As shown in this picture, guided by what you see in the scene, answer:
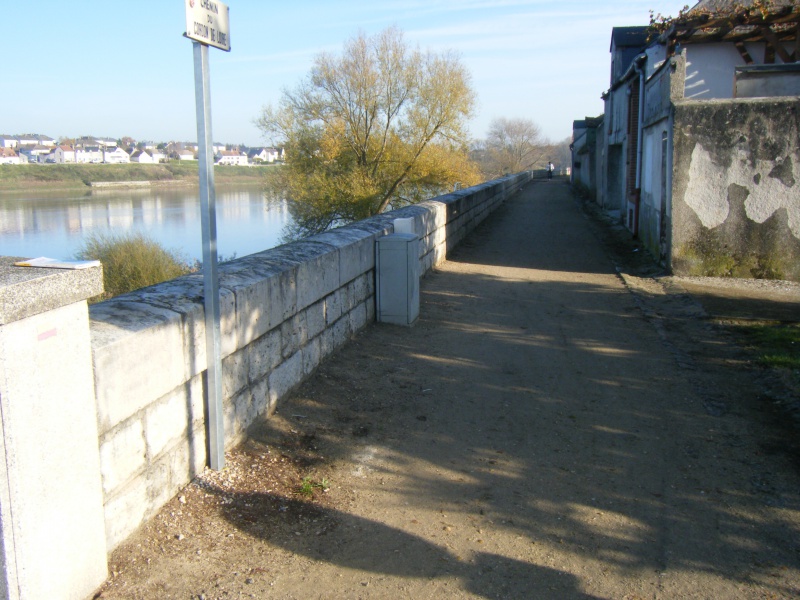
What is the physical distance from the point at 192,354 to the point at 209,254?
547 mm

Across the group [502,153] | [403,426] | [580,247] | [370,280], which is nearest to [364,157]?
[580,247]

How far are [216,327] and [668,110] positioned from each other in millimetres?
9419

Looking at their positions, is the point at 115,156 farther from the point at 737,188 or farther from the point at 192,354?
the point at 192,354

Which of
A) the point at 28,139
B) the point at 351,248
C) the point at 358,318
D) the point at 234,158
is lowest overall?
the point at 358,318

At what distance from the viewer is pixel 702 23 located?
12859 mm

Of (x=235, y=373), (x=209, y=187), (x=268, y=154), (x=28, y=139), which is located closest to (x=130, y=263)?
(x=235, y=373)

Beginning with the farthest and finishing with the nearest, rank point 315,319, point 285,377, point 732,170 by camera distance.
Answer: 1. point 732,170
2. point 315,319
3. point 285,377

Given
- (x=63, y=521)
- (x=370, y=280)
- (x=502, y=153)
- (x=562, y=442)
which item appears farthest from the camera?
(x=502, y=153)

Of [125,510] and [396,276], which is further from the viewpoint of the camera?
[396,276]

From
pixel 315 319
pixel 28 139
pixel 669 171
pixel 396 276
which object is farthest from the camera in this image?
pixel 28 139

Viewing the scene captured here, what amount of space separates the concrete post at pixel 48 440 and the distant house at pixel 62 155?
5004 cm

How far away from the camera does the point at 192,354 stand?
3557mm

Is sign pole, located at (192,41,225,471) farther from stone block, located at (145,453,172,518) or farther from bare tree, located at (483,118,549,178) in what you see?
bare tree, located at (483,118,549,178)

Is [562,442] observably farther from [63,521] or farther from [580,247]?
[580,247]
